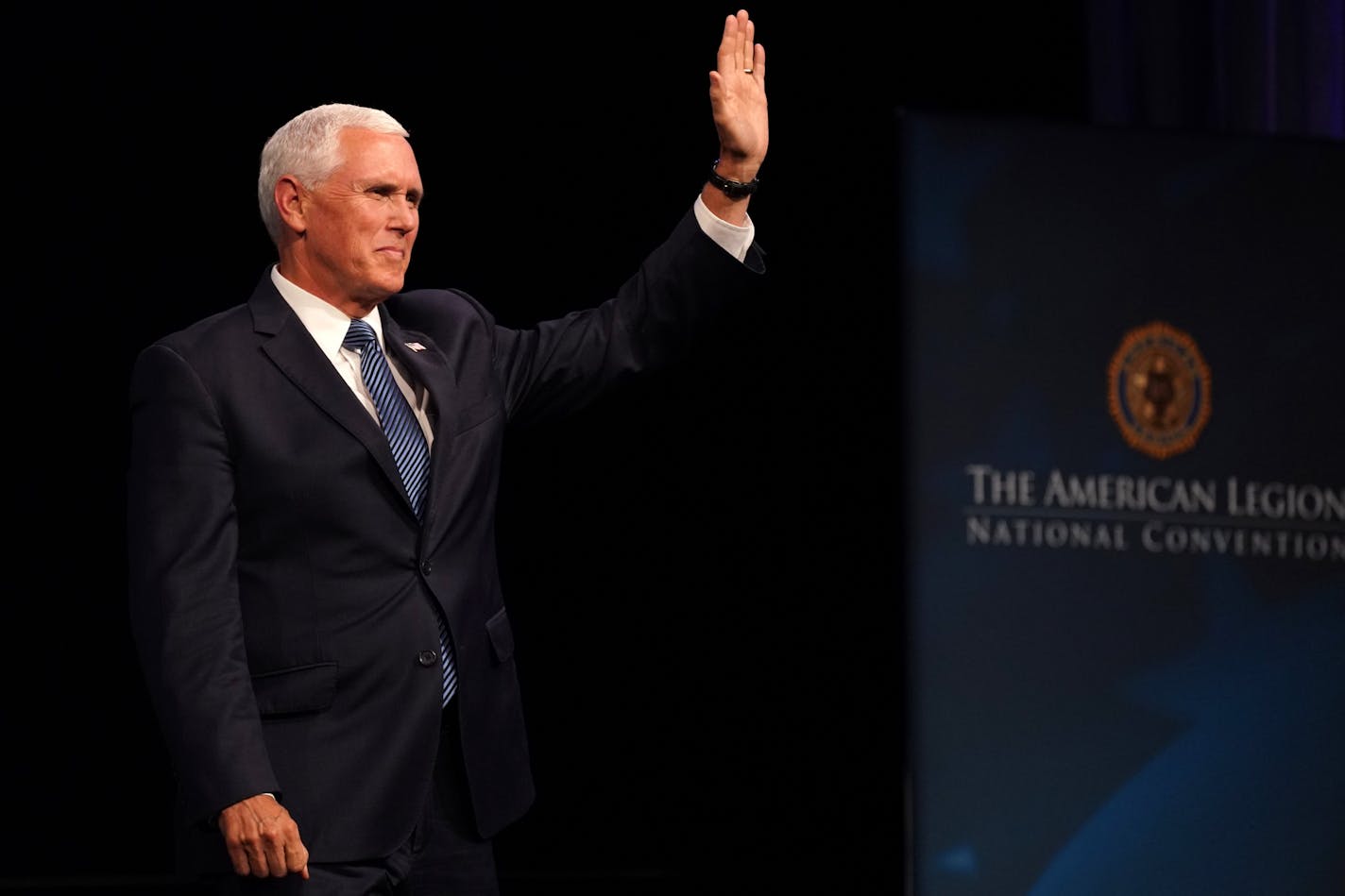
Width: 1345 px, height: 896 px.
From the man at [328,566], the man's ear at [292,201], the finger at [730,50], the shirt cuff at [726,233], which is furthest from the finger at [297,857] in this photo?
the finger at [730,50]

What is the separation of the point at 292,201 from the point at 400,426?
1.07 ft

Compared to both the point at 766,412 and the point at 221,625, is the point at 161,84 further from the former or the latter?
the point at 221,625

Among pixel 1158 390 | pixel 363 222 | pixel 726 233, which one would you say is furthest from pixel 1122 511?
pixel 363 222

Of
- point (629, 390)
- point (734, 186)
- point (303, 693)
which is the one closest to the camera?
point (303, 693)

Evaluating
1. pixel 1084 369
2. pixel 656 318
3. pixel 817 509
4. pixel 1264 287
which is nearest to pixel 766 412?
pixel 817 509

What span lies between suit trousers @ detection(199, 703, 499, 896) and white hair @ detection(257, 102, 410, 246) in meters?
0.66

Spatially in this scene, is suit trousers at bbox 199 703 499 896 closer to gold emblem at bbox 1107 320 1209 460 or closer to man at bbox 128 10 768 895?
man at bbox 128 10 768 895

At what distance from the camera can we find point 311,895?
2047mm

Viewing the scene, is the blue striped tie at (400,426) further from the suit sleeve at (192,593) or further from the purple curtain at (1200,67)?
the purple curtain at (1200,67)

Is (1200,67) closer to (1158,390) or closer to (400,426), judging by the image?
(1158,390)

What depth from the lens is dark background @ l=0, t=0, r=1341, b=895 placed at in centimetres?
401

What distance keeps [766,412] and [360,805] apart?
7.46ft

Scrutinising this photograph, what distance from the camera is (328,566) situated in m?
2.12

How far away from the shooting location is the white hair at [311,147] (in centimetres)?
229
